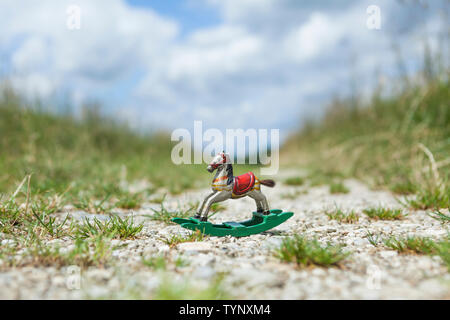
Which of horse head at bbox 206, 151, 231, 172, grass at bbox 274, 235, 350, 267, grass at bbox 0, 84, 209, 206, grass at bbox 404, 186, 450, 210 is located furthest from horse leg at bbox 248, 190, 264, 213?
grass at bbox 404, 186, 450, 210

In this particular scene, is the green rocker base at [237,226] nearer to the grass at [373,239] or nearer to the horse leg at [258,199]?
the horse leg at [258,199]

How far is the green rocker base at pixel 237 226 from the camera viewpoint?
7.68 feet

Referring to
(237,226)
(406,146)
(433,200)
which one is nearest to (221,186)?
(237,226)

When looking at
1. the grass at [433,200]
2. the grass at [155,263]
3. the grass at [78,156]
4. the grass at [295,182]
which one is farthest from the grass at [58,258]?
the grass at [295,182]

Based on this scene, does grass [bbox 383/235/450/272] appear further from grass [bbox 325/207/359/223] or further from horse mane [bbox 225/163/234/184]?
horse mane [bbox 225/163/234/184]

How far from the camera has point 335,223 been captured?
283cm

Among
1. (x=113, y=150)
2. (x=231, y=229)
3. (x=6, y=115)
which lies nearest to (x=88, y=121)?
(x=113, y=150)

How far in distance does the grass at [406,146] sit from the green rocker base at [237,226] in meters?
1.64

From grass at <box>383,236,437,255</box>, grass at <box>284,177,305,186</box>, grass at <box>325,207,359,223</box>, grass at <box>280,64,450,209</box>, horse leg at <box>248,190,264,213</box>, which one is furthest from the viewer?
grass at <box>284,177,305,186</box>

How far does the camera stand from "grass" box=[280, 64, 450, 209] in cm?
385

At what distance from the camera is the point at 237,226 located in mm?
2412

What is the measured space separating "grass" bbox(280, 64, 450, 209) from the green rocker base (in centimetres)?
164
